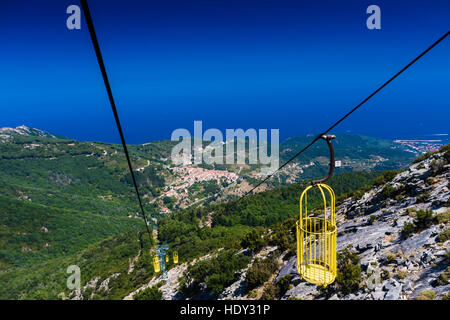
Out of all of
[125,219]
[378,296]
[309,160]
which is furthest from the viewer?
[309,160]

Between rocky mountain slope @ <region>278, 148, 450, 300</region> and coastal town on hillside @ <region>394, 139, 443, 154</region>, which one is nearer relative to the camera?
rocky mountain slope @ <region>278, 148, 450, 300</region>

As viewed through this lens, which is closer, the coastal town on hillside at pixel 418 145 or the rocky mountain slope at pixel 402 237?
the rocky mountain slope at pixel 402 237

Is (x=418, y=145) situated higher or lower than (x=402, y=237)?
lower

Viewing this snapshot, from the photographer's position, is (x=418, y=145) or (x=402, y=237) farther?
(x=418, y=145)

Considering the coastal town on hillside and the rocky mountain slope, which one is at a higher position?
the rocky mountain slope

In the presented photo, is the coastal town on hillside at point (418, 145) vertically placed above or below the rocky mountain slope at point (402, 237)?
below

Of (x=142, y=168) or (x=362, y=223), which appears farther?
(x=142, y=168)
